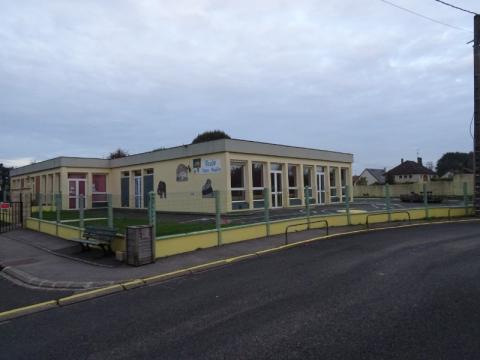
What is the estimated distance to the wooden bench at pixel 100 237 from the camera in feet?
33.1

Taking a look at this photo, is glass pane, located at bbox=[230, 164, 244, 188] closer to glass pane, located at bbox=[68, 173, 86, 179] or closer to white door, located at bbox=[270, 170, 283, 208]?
white door, located at bbox=[270, 170, 283, 208]

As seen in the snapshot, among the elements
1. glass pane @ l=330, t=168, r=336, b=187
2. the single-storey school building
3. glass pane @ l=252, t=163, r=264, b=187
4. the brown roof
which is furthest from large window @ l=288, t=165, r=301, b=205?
the brown roof

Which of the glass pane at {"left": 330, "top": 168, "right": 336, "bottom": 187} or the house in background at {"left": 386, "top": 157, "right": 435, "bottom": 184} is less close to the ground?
the house in background at {"left": 386, "top": 157, "right": 435, "bottom": 184}

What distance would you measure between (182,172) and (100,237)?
13565 mm

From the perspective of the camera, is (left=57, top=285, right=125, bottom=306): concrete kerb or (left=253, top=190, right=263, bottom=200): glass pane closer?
(left=57, top=285, right=125, bottom=306): concrete kerb

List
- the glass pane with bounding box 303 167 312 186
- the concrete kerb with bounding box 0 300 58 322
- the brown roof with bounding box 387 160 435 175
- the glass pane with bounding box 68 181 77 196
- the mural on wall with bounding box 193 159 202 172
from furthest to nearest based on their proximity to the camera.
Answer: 1. the brown roof with bounding box 387 160 435 175
2. the glass pane with bounding box 68 181 77 196
3. the glass pane with bounding box 303 167 312 186
4. the mural on wall with bounding box 193 159 202 172
5. the concrete kerb with bounding box 0 300 58 322

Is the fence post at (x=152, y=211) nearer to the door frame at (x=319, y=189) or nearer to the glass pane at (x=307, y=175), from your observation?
the glass pane at (x=307, y=175)

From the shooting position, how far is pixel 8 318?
581cm

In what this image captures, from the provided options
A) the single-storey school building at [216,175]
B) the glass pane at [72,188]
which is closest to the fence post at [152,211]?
the single-storey school building at [216,175]

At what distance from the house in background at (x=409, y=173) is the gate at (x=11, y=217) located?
62.3 meters

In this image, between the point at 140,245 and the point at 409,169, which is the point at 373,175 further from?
the point at 140,245

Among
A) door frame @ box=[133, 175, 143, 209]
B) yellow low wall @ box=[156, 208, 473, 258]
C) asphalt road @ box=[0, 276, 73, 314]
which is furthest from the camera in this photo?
door frame @ box=[133, 175, 143, 209]

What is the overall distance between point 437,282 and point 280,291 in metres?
2.70

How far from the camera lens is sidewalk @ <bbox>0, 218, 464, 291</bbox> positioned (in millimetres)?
7920
